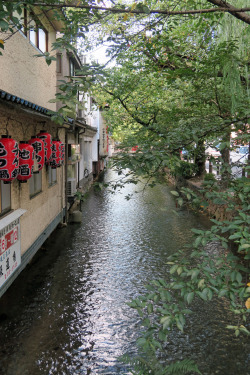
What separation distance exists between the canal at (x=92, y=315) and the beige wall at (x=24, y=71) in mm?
4671

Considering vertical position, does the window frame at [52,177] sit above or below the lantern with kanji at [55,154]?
below

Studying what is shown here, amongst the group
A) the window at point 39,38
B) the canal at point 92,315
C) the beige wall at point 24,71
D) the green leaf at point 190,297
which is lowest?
the canal at point 92,315

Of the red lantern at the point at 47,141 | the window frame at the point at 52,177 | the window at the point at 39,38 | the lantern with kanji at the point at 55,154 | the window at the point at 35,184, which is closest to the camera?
the red lantern at the point at 47,141

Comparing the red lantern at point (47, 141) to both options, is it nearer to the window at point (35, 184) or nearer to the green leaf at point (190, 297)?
the window at point (35, 184)

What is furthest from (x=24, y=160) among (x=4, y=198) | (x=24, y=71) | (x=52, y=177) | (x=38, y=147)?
(x=52, y=177)

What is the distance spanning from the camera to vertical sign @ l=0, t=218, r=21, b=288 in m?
6.75

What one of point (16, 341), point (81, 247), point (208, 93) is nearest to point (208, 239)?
point (16, 341)

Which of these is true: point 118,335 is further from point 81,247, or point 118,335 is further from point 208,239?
point 81,247

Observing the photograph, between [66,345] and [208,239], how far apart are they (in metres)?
4.66

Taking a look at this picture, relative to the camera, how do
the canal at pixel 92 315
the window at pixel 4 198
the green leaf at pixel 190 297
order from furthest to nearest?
the window at pixel 4 198 → the canal at pixel 92 315 → the green leaf at pixel 190 297

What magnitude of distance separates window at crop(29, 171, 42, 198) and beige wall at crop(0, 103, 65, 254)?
0.17 meters

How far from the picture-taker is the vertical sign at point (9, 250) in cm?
675

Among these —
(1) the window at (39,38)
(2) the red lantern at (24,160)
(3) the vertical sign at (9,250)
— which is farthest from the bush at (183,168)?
(1) the window at (39,38)

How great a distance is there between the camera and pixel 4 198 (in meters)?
7.47
